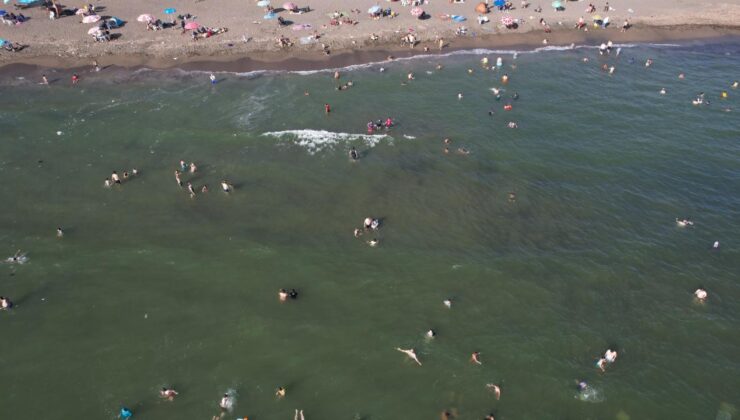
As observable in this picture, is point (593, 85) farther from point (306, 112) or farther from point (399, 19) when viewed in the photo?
point (306, 112)

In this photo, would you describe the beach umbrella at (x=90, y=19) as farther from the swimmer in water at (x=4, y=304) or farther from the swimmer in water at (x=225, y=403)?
the swimmer in water at (x=225, y=403)

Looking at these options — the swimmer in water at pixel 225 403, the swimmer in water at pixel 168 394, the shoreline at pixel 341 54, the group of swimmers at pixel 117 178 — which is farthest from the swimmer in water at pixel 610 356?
the shoreline at pixel 341 54

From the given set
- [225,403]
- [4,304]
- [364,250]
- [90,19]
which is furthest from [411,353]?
[90,19]

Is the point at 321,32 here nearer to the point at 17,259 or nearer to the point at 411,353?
the point at 17,259

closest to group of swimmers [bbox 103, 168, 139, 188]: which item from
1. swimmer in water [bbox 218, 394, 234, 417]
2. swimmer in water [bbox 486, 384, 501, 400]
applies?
swimmer in water [bbox 218, 394, 234, 417]

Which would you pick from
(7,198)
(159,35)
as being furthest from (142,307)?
(159,35)

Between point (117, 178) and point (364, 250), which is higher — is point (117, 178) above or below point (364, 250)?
above

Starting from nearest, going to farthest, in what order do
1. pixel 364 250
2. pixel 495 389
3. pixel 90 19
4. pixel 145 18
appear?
pixel 495 389 → pixel 364 250 → pixel 90 19 → pixel 145 18

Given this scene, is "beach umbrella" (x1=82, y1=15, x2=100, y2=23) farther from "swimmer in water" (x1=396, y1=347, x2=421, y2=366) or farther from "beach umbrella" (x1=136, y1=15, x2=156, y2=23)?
"swimmer in water" (x1=396, y1=347, x2=421, y2=366)
